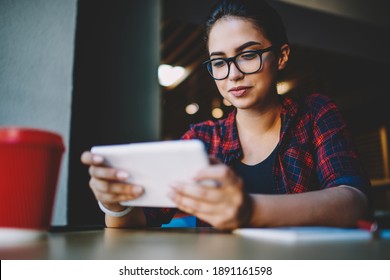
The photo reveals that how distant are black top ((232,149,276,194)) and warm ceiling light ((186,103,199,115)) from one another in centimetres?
510

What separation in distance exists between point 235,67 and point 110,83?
76 cm

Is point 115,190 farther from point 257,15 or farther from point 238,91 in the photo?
point 257,15

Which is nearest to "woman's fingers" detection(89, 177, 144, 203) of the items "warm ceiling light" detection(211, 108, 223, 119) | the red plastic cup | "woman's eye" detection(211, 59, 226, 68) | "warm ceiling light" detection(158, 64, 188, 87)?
the red plastic cup

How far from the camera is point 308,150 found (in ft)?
3.68

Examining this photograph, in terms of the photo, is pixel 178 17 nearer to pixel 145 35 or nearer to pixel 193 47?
pixel 145 35

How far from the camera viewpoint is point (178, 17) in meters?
2.62

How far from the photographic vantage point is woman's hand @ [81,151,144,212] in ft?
2.11

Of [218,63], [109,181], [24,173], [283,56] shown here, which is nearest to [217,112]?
[283,56]

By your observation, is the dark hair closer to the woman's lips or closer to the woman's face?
the woman's face

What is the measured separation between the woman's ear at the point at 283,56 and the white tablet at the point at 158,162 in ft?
2.65

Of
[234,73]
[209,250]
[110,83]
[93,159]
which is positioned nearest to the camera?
[209,250]

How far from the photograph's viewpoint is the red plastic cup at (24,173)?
0.53 m

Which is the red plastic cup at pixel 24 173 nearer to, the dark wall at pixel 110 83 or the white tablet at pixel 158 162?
the white tablet at pixel 158 162

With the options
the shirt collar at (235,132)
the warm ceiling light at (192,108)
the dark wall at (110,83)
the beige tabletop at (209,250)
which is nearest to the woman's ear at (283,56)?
the shirt collar at (235,132)
